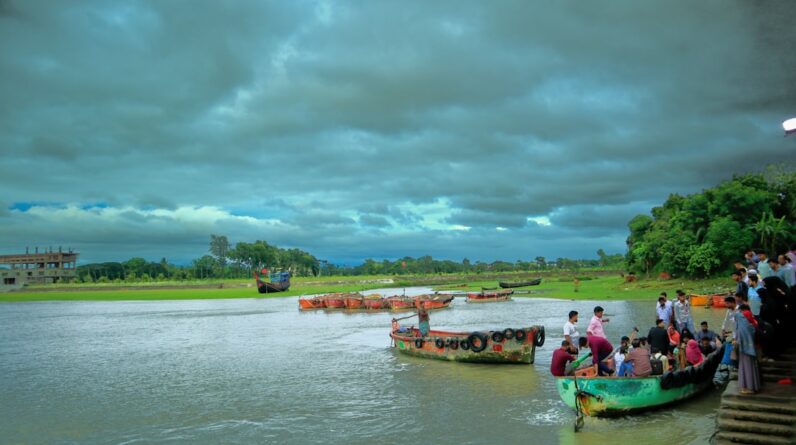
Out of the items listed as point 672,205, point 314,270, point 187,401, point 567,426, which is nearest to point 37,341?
point 187,401

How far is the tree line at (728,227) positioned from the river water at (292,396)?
18844 mm

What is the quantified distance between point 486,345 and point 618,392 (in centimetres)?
831

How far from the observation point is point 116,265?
160625mm

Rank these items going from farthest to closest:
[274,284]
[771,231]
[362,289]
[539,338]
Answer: [362,289] < [274,284] < [771,231] < [539,338]

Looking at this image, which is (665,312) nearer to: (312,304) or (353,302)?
(353,302)

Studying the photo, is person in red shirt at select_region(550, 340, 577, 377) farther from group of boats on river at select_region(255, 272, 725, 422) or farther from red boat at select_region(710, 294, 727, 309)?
red boat at select_region(710, 294, 727, 309)

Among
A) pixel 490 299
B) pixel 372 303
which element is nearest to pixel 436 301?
pixel 372 303

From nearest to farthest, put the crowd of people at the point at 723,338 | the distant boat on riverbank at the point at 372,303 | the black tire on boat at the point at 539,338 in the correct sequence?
the crowd of people at the point at 723,338 → the black tire on boat at the point at 539,338 → the distant boat on riverbank at the point at 372,303

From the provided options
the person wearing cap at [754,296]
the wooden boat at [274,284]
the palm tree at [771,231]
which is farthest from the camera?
the wooden boat at [274,284]

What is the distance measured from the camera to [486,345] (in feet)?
67.0

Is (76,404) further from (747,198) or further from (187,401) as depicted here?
(747,198)

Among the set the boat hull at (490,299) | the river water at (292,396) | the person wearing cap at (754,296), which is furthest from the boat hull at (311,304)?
the person wearing cap at (754,296)

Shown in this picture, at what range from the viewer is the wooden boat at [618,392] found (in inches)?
485

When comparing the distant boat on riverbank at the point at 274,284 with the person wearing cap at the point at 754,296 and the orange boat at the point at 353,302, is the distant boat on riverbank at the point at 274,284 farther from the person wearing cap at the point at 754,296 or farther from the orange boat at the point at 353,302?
the person wearing cap at the point at 754,296
